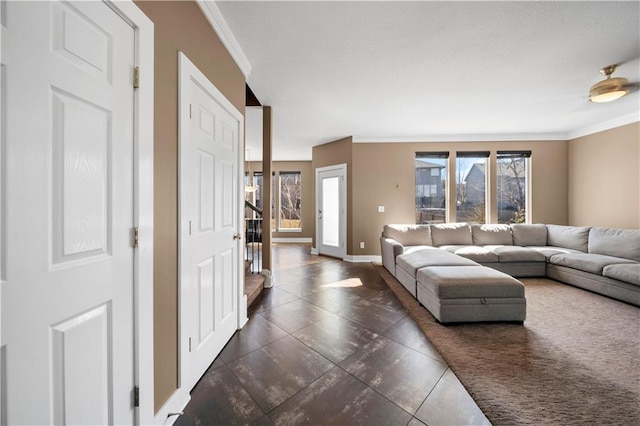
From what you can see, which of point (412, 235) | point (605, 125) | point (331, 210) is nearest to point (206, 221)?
point (412, 235)

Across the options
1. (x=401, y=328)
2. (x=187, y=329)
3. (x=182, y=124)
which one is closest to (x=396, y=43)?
(x=182, y=124)

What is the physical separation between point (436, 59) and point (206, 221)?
2713 millimetres

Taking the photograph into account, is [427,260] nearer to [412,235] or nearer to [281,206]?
[412,235]

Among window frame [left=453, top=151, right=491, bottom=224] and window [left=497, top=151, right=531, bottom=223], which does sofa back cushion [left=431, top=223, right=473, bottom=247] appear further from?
window [left=497, top=151, right=531, bottom=223]

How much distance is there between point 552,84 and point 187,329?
15.4ft

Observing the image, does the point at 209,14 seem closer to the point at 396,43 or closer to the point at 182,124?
the point at 182,124

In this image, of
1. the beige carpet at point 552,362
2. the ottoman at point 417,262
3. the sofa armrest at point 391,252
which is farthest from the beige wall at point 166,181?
the sofa armrest at point 391,252

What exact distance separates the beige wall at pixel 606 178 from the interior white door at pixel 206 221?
6.09 m

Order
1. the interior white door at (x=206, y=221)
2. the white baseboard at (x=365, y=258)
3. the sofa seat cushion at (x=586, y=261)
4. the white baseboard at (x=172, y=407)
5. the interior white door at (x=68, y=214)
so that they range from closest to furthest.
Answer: the interior white door at (x=68, y=214) < the white baseboard at (x=172, y=407) < the interior white door at (x=206, y=221) < the sofa seat cushion at (x=586, y=261) < the white baseboard at (x=365, y=258)

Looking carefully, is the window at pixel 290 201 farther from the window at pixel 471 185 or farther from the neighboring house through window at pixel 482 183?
the window at pixel 471 185

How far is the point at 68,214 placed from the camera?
842 millimetres

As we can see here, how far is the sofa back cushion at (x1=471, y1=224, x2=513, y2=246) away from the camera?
4465 mm

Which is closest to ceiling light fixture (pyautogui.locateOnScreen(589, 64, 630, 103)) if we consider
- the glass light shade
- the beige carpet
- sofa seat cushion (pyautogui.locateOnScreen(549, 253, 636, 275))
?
the glass light shade

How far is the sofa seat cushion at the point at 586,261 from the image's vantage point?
123 inches
